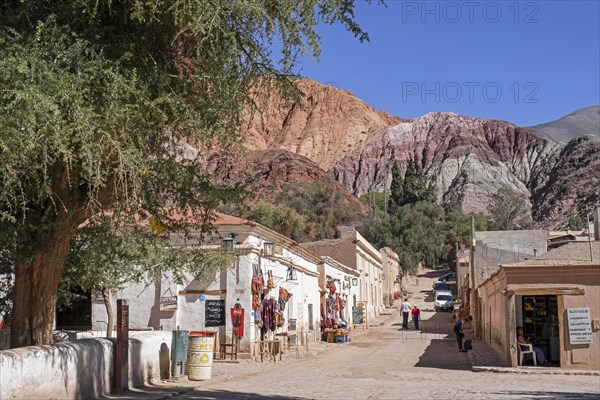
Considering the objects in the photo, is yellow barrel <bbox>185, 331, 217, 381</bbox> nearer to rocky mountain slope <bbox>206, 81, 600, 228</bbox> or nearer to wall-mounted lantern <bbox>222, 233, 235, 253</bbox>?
wall-mounted lantern <bbox>222, 233, 235, 253</bbox>

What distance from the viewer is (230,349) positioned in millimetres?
23359

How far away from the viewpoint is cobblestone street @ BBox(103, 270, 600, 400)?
14.3 m

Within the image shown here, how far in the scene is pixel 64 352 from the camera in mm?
11953

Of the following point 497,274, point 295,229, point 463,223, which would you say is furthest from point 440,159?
point 497,274

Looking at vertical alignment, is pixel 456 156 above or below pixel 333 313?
above

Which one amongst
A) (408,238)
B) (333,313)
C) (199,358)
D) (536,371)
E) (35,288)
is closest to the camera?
(35,288)

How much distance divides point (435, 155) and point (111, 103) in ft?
527

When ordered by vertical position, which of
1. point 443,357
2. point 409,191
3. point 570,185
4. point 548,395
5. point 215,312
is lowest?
point 443,357

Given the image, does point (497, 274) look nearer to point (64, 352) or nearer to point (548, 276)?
point (548, 276)

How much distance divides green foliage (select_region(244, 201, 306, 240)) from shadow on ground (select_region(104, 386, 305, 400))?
58275 millimetres

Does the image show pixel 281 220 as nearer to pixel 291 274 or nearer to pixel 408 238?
pixel 408 238

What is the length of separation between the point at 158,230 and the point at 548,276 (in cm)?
1170

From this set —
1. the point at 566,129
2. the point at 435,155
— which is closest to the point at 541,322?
the point at 435,155

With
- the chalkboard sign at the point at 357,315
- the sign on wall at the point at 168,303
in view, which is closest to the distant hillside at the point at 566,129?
the chalkboard sign at the point at 357,315
